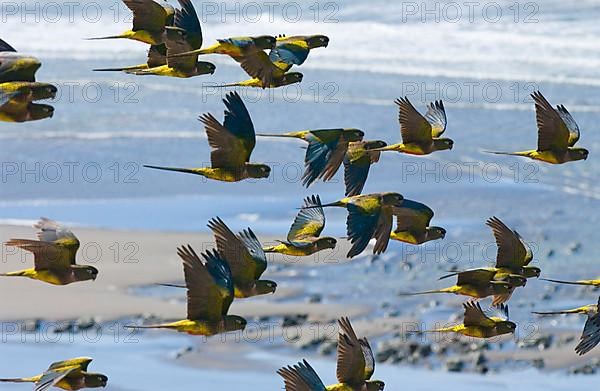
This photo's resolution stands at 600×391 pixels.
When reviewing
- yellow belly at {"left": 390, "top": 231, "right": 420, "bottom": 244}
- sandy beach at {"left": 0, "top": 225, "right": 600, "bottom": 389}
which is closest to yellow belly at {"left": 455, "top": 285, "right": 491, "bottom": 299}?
yellow belly at {"left": 390, "top": 231, "right": 420, "bottom": 244}

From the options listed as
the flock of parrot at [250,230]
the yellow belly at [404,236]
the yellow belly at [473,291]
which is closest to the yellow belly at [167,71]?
the flock of parrot at [250,230]

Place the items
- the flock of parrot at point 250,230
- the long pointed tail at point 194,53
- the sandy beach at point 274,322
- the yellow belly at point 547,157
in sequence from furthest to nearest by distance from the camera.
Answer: the sandy beach at point 274,322 < the yellow belly at point 547,157 < the long pointed tail at point 194,53 < the flock of parrot at point 250,230

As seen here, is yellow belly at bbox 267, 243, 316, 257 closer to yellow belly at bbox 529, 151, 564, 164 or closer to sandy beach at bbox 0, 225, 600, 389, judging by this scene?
yellow belly at bbox 529, 151, 564, 164

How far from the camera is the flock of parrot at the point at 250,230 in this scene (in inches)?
316

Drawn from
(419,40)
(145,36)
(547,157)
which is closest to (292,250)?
(145,36)

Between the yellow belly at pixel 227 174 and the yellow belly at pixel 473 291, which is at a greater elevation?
the yellow belly at pixel 227 174

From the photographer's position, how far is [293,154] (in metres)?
21.8

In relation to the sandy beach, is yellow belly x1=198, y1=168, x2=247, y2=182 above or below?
above

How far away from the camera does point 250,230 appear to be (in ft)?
29.2

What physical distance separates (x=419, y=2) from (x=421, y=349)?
24.3m

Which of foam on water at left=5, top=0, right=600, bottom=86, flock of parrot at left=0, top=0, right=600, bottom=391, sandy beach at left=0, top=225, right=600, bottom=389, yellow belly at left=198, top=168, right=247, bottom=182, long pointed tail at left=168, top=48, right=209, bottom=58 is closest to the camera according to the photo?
flock of parrot at left=0, top=0, right=600, bottom=391

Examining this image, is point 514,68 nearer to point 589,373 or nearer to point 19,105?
point 589,373

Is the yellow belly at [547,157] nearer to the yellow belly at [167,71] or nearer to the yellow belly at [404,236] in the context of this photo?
the yellow belly at [404,236]

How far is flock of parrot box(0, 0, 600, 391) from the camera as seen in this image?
8031 mm
